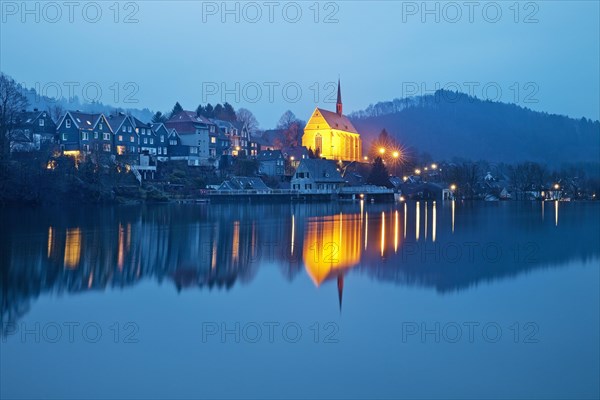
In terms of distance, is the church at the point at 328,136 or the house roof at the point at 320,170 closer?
the house roof at the point at 320,170

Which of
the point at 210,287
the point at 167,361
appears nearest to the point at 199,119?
the point at 210,287

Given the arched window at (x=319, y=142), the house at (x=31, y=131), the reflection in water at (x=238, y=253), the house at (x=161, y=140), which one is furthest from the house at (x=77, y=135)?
the arched window at (x=319, y=142)

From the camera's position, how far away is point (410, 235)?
27828 millimetres

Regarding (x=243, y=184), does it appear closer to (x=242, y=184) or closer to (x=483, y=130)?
(x=242, y=184)

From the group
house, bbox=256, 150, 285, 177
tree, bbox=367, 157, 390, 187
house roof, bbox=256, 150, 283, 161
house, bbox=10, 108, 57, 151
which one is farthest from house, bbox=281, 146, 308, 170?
house, bbox=10, 108, 57, 151

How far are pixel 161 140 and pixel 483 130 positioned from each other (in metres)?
130

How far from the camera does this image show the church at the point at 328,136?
100562 mm

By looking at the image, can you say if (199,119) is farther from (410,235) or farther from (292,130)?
(410,235)

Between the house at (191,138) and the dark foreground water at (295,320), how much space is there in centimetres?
5083

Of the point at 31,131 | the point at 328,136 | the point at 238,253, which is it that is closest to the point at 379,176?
the point at 328,136

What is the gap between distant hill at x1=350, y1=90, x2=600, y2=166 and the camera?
162 m

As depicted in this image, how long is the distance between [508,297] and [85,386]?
10.7m

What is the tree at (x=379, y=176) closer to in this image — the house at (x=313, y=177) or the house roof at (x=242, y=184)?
the house at (x=313, y=177)

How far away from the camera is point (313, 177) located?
7300 cm
